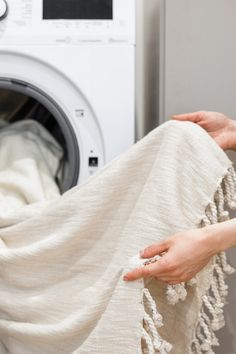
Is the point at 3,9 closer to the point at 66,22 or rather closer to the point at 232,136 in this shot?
the point at 66,22

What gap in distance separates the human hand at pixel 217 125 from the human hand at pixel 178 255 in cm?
32

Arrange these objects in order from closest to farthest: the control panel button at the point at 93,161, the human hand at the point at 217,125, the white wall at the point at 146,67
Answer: the human hand at the point at 217,125, the control panel button at the point at 93,161, the white wall at the point at 146,67

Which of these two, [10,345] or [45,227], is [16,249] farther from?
[10,345]

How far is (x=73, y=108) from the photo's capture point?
1.17m

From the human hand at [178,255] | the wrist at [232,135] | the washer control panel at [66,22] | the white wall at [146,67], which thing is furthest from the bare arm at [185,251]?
the white wall at [146,67]

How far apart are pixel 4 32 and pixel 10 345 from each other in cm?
71

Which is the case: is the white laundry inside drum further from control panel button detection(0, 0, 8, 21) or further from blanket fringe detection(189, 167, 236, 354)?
blanket fringe detection(189, 167, 236, 354)

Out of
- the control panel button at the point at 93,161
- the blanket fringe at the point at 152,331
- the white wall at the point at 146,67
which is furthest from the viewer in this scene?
the white wall at the point at 146,67

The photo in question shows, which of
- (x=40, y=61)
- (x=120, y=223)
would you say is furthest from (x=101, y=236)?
(x=40, y=61)

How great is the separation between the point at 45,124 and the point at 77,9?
342 mm

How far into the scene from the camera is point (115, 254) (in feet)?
2.87

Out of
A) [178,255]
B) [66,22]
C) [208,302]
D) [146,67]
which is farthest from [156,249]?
[146,67]

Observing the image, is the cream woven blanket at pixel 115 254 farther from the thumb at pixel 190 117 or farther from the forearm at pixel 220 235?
the thumb at pixel 190 117

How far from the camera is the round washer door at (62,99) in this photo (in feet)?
3.81
